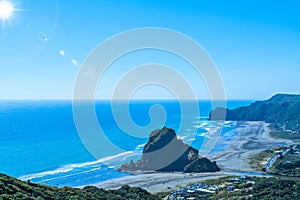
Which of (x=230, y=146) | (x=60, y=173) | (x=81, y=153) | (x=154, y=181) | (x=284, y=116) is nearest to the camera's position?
(x=154, y=181)

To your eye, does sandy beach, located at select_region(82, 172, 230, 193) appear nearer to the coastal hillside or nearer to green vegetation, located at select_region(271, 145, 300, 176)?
green vegetation, located at select_region(271, 145, 300, 176)

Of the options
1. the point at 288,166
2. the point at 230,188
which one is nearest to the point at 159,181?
the point at 230,188

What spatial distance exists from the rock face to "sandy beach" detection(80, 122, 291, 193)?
2.14 meters

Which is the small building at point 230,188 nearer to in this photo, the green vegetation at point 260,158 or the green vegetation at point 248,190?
the green vegetation at point 248,190

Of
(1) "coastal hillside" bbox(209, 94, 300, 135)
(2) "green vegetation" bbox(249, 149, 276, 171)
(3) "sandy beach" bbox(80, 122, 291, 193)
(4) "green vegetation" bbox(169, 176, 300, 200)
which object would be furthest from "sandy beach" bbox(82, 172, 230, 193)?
(1) "coastal hillside" bbox(209, 94, 300, 135)

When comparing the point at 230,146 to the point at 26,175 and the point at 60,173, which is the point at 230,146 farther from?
the point at 26,175

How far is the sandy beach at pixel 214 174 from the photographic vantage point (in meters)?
36.2

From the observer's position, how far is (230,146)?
204ft

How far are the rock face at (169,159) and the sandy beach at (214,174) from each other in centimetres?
214

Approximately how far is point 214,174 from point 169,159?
912 cm

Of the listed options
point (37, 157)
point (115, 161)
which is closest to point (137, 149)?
point (115, 161)

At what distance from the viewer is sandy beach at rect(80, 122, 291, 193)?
36197 millimetres

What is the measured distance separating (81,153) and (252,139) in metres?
40.1

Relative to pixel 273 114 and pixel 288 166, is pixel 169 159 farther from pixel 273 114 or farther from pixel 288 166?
pixel 273 114
